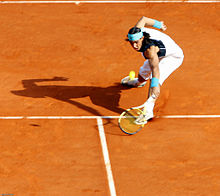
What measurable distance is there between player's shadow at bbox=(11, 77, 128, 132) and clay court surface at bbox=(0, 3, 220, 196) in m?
0.02

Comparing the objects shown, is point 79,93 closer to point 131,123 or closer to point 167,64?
point 131,123

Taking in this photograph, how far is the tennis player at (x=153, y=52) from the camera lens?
26.8ft

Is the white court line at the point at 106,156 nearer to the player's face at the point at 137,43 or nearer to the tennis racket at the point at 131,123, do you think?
the tennis racket at the point at 131,123

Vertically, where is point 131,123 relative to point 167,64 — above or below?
below

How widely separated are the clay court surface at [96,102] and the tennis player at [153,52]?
783mm

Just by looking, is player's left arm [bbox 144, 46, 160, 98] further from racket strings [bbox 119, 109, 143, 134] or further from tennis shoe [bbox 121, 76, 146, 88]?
tennis shoe [bbox 121, 76, 146, 88]

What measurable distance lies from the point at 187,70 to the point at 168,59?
1.97 m

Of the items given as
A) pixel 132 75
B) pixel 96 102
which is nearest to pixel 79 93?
pixel 96 102

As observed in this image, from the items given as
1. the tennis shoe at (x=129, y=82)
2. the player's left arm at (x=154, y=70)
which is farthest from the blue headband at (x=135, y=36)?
the tennis shoe at (x=129, y=82)

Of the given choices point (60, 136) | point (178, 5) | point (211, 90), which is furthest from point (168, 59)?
point (178, 5)

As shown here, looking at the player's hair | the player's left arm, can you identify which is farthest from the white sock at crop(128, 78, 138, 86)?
the player's left arm

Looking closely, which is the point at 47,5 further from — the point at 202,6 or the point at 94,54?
the point at 202,6

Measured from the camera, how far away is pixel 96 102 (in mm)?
9781

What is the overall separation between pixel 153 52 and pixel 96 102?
7.15 feet
